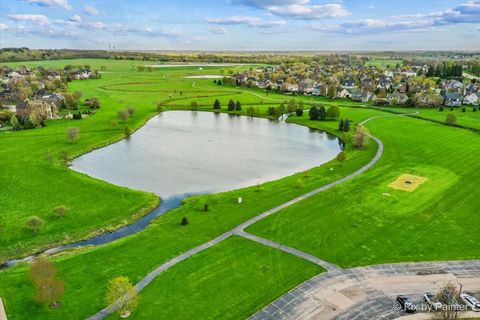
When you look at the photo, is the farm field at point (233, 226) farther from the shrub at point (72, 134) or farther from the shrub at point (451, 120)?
the shrub at point (451, 120)

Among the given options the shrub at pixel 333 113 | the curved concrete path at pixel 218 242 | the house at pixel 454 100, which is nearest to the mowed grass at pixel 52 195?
the curved concrete path at pixel 218 242

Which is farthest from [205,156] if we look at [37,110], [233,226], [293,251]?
[37,110]

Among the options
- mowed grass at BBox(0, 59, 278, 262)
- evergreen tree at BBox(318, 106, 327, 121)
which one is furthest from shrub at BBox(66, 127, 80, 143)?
evergreen tree at BBox(318, 106, 327, 121)

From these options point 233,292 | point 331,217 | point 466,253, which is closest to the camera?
point 233,292

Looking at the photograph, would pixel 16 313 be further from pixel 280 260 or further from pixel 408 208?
pixel 408 208

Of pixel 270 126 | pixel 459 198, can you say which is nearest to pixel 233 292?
pixel 459 198

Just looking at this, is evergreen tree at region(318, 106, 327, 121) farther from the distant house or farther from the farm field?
the distant house

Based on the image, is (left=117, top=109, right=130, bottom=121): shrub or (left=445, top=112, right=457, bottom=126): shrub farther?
(left=117, top=109, right=130, bottom=121): shrub
